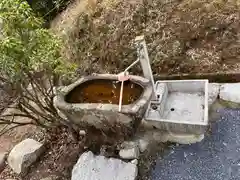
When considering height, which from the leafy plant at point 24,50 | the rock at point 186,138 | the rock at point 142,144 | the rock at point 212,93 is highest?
the leafy plant at point 24,50

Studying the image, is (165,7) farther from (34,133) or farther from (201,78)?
A: (34,133)

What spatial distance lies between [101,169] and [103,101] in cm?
74

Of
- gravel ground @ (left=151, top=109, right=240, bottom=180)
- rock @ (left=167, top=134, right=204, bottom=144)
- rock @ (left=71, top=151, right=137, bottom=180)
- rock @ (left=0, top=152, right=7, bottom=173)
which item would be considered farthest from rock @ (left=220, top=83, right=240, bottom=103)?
rock @ (left=0, top=152, right=7, bottom=173)

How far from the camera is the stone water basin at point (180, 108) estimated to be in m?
3.49

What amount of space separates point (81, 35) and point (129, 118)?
8.30ft

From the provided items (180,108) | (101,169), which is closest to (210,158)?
(180,108)

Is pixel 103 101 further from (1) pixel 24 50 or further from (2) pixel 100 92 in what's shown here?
(1) pixel 24 50

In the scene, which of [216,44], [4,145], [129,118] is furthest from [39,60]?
[216,44]

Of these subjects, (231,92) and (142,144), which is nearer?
(142,144)

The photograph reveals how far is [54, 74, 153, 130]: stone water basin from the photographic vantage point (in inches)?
130

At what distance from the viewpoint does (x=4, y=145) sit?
4.52 m

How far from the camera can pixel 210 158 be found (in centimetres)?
340

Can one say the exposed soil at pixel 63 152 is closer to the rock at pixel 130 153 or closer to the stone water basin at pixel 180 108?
the rock at pixel 130 153

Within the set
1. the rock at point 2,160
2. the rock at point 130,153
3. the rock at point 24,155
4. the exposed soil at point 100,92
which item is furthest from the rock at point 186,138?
the rock at point 2,160
